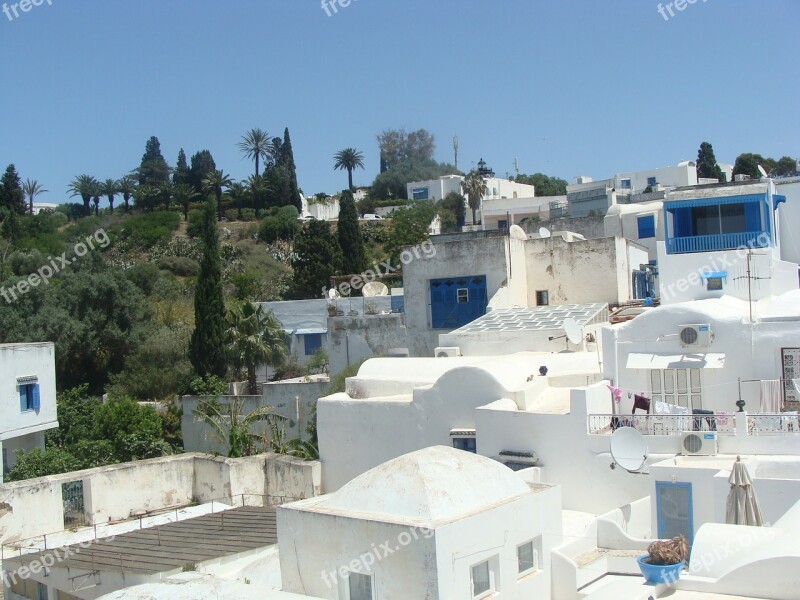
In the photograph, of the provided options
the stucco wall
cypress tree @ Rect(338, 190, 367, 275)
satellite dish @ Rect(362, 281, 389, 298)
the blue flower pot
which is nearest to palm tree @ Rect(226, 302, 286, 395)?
satellite dish @ Rect(362, 281, 389, 298)

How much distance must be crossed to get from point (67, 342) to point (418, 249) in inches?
719

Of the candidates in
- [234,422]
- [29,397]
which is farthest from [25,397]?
[234,422]

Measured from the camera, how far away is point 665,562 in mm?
10602

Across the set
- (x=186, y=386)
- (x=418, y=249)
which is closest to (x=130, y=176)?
(x=186, y=386)

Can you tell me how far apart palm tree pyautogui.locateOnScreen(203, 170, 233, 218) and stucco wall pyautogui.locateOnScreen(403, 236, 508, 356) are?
53.2 m

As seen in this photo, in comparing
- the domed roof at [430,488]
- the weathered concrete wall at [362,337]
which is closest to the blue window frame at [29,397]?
the weathered concrete wall at [362,337]

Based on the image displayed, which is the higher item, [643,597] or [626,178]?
[626,178]

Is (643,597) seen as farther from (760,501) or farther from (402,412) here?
(402,412)

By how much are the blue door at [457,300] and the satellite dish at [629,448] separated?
1172 cm

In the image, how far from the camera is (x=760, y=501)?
13.4 metres

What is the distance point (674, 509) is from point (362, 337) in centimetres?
1566

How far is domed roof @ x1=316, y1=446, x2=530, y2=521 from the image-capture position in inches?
477

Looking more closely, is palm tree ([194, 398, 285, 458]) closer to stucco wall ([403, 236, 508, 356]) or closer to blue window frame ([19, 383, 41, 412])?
blue window frame ([19, 383, 41, 412])

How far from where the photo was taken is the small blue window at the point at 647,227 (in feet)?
108
